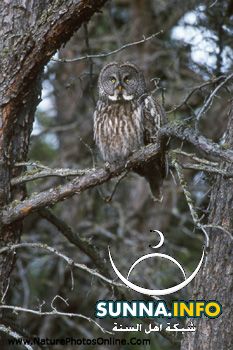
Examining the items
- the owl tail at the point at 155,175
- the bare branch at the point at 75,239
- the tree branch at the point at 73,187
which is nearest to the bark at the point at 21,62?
the tree branch at the point at 73,187

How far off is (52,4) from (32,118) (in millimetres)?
896

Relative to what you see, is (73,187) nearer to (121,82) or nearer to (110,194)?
(121,82)

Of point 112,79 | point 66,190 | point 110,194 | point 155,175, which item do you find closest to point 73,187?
point 66,190

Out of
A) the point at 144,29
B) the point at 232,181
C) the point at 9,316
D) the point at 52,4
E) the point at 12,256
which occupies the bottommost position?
the point at 9,316

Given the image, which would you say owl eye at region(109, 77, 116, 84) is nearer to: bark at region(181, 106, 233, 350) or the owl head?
the owl head

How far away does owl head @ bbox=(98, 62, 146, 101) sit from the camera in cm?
595

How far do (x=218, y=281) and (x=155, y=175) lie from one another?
1729mm

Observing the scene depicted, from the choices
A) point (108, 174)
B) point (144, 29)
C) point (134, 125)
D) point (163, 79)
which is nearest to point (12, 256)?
point (108, 174)

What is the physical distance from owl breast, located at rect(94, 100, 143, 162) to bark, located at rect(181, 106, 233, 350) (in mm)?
1100

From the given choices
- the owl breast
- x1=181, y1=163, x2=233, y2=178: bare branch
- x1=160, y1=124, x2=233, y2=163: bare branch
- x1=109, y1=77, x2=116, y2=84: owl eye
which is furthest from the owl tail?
x1=160, y1=124, x2=233, y2=163: bare branch

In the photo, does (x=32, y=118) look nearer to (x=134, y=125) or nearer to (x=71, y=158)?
(x=134, y=125)

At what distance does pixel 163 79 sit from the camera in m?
8.53

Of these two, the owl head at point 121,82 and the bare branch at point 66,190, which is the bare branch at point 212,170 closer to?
the bare branch at point 66,190

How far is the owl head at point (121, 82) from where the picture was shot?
5.95 metres
